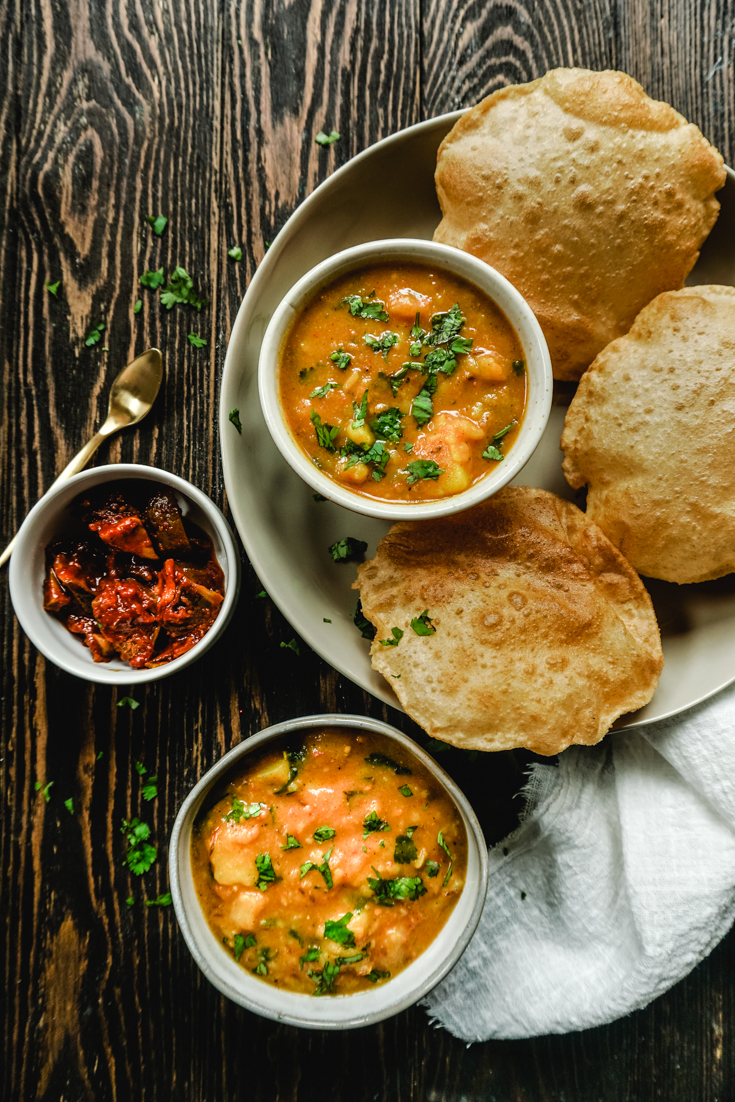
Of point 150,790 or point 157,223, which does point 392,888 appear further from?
point 157,223

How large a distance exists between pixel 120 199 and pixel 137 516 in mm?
1463

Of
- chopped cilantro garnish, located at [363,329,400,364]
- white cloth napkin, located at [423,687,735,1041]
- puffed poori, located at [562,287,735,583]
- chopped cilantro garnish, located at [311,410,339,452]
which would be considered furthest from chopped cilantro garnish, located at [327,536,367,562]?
white cloth napkin, located at [423,687,735,1041]

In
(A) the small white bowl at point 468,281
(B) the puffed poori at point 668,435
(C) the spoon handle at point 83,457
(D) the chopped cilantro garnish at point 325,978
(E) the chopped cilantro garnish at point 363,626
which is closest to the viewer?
(A) the small white bowl at point 468,281

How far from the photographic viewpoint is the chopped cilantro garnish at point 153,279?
302cm

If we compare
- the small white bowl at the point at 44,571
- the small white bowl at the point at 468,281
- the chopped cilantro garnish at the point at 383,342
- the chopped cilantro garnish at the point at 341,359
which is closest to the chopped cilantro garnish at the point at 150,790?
the small white bowl at the point at 44,571

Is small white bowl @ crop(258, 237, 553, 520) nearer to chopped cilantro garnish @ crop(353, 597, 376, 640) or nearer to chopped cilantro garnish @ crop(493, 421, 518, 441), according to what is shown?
chopped cilantro garnish @ crop(493, 421, 518, 441)

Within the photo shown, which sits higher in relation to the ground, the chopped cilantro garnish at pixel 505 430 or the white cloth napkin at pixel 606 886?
the chopped cilantro garnish at pixel 505 430

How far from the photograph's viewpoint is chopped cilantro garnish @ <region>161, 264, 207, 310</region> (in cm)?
301

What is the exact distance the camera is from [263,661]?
3.02 metres

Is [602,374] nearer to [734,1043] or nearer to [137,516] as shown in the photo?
[137,516]

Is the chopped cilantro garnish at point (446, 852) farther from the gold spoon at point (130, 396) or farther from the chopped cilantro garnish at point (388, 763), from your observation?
the gold spoon at point (130, 396)

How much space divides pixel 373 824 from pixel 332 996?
2.09 ft

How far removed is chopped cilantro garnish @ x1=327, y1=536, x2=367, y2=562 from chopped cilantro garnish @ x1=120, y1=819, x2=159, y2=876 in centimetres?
146

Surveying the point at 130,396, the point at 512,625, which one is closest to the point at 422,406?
the point at 512,625
